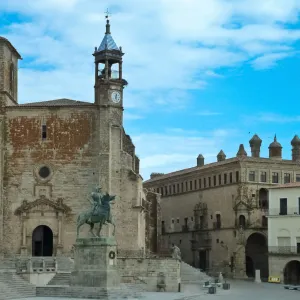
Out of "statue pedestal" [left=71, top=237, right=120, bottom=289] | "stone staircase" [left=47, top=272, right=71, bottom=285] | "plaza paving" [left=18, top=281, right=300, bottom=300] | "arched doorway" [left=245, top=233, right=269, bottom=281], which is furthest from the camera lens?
"arched doorway" [left=245, top=233, right=269, bottom=281]

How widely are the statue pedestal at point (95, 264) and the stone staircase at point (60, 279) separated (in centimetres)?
676

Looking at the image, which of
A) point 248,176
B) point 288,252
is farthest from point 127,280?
point 248,176

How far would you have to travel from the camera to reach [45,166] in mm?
59719

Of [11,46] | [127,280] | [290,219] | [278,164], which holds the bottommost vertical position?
[127,280]

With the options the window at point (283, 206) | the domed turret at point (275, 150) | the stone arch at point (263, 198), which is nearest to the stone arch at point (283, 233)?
the window at point (283, 206)

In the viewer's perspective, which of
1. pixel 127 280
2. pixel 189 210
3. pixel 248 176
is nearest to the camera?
pixel 127 280

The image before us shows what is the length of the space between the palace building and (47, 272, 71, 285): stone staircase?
1074 inches

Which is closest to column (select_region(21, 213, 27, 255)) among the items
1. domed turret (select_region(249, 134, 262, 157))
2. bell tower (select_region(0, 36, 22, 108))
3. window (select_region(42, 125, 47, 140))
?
window (select_region(42, 125, 47, 140))

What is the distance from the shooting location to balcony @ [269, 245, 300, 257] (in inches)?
2621

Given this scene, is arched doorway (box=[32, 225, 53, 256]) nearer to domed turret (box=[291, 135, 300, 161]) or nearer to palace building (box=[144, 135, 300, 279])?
palace building (box=[144, 135, 300, 279])

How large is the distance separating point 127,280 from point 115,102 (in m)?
14.2

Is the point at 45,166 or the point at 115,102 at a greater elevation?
the point at 115,102

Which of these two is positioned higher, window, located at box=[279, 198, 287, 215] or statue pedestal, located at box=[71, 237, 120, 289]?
window, located at box=[279, 198, 287, 215]

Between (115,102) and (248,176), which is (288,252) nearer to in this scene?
(248,176)
